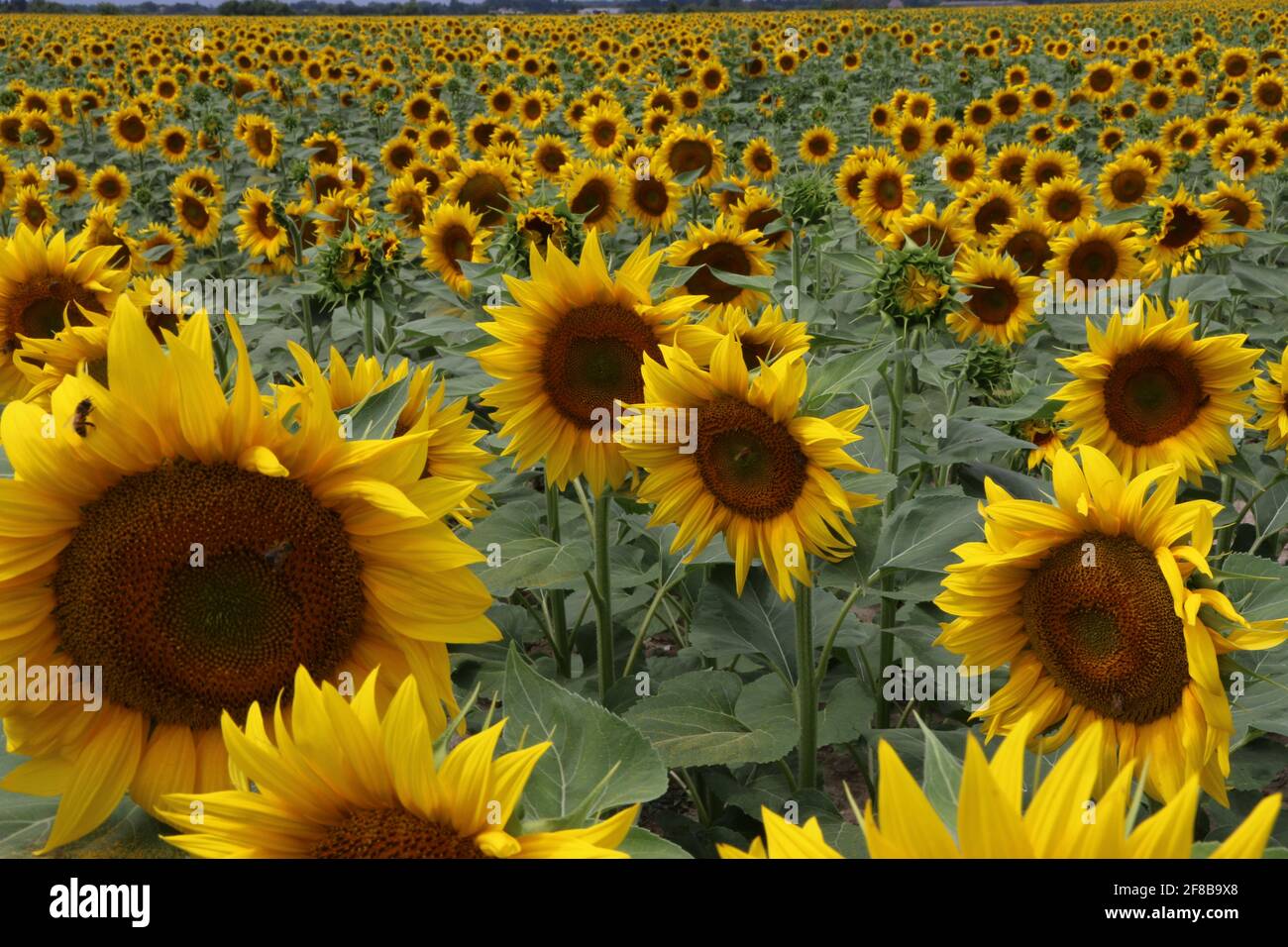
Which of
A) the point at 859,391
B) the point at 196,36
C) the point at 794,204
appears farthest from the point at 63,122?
the point at 859,391

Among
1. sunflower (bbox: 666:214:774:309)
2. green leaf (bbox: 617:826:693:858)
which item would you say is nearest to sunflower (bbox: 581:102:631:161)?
sunflower (bbox: 666:214:774:309)

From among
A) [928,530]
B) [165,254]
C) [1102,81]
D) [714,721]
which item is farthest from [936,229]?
[1102,81]

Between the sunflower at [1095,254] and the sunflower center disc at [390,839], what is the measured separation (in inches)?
189

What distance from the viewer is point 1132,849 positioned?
2.59ft

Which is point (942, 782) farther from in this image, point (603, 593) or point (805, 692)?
point (603, 593)

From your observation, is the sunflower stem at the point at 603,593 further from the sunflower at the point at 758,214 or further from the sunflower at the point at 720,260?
the sunflower at the point at 758,214

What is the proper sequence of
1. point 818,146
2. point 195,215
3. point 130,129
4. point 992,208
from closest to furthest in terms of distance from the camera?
point 992,208
point 195,215
point 818,146
point 130,129

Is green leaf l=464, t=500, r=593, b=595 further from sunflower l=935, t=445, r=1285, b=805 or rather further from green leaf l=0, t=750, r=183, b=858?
green leaf l=0, t=750, r=183, b=858

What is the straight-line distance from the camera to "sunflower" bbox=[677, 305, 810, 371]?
2525mm

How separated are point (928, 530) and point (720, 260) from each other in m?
2.19

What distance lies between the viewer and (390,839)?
1007 millimetres

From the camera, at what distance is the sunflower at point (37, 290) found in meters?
→ 3.06

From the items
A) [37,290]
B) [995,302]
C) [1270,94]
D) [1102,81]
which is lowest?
[37,290]

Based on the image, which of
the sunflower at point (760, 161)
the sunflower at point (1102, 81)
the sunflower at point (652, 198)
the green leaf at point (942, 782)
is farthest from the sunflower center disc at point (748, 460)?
the sunflower at point (1102, 81)
